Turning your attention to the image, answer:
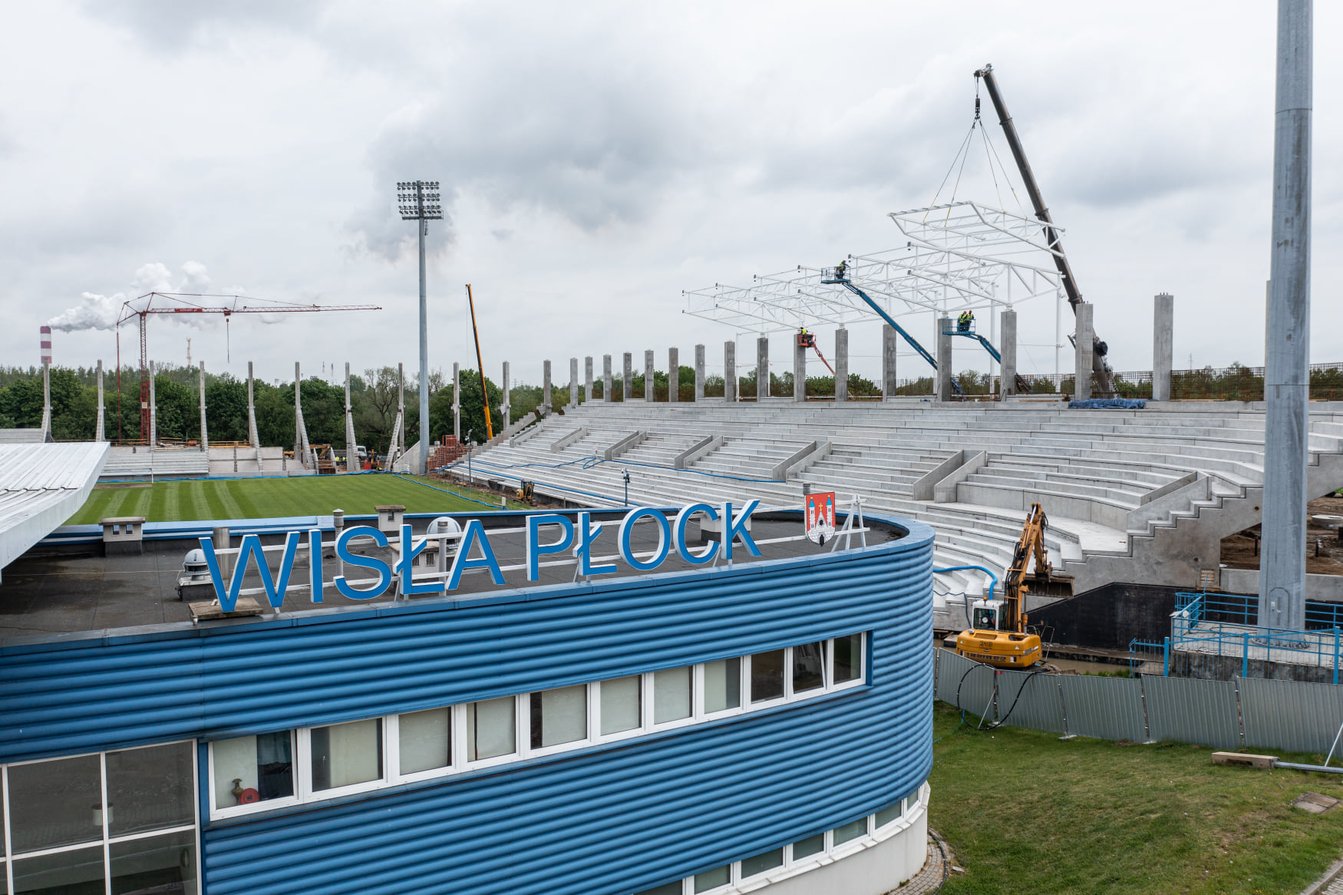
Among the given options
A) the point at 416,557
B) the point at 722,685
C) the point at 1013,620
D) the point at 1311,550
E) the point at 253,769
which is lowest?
the point at 1013,620

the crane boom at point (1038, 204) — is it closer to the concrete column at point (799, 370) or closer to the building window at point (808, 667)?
the concrete column at point (799, 370)

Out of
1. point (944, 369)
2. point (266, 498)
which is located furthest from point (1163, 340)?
point (266, 498)

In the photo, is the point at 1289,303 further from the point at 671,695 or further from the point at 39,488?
the point at 39,488

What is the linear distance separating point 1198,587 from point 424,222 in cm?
5393

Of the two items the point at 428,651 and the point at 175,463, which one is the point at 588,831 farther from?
the point at 175,463

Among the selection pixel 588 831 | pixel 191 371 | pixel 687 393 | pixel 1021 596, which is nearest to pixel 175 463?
pixel 687 393

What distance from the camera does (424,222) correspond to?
211ft

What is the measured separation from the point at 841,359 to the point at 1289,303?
112ft

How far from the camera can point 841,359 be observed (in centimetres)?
5331

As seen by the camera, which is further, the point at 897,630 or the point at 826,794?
the point at 897,630

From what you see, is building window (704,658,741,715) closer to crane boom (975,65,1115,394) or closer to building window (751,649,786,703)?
building window (751,649,786,703)

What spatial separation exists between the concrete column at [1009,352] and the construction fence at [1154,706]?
76.2 feet

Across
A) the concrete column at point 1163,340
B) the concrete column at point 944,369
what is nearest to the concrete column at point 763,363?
the concrete column at point 944,369

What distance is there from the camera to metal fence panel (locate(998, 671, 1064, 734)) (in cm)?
2066
